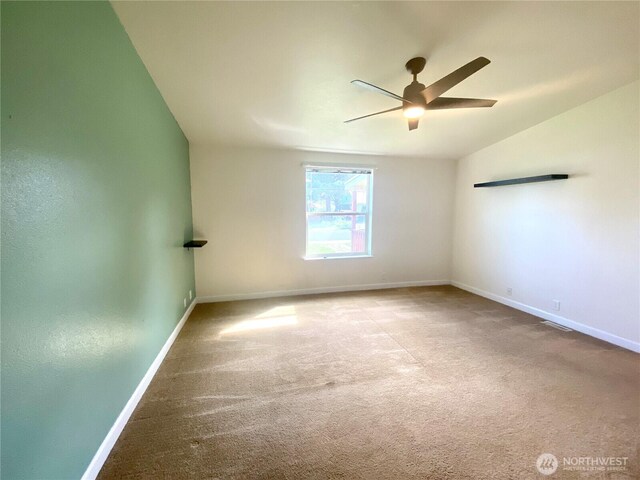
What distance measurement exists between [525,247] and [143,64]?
15.5 feet

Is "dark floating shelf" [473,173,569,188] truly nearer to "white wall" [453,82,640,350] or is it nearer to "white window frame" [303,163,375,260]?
"white wall" [453,82,640,350]

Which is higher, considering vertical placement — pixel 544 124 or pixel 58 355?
pixel 544 124

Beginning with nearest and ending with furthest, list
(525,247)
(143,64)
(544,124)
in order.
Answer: (143,64) < (544,124) < (525,247)

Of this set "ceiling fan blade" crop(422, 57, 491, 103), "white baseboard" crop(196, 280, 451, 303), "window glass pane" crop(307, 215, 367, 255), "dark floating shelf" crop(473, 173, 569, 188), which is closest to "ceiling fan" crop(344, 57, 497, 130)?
"ceiling fan blade" crop(422, 57, 491, 103)

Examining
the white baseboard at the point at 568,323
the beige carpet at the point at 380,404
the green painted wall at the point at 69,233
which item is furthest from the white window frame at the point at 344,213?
the green painted wall at the point at 69,233

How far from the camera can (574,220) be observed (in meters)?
2.89

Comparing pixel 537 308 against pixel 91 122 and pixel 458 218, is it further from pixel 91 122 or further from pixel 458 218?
pixel 91 122

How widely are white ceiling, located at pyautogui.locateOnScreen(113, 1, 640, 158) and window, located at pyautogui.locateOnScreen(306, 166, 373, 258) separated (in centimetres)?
119

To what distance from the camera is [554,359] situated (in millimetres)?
2316

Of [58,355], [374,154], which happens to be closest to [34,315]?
[58,355]

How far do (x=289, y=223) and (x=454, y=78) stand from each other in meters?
2.83

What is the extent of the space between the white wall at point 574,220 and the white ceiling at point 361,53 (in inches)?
13.7

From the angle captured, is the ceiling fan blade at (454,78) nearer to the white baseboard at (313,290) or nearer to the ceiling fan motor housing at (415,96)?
the ceiling fan motor housing at (415,96)

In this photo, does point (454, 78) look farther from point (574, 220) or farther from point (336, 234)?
point (336, 234)
